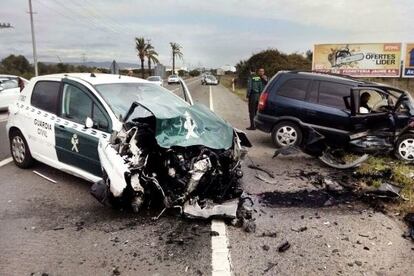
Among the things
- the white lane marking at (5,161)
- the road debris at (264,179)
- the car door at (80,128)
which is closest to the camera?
the car door at (80,128)

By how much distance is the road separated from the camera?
3748 mm

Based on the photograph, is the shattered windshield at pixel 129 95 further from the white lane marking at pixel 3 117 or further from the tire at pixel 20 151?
the white lane marking at pixel 3 117

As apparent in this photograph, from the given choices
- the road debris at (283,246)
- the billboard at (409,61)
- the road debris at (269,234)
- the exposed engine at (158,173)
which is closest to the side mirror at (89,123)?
the exposed engine at (158,173)

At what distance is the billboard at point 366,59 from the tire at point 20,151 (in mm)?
28848

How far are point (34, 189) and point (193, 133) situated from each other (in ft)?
Result: 8.48

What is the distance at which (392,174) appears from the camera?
6.62m

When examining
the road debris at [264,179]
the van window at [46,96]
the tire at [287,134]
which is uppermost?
the van window at [46,96]

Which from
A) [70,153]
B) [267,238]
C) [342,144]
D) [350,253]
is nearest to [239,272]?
[267,238]

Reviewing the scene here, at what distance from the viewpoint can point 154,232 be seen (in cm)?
450

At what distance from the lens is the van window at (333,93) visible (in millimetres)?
8758

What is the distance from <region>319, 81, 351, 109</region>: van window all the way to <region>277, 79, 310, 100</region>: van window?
36 centimetres

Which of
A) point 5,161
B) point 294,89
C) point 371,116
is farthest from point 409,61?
point 5,161

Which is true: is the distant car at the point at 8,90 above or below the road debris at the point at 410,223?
above

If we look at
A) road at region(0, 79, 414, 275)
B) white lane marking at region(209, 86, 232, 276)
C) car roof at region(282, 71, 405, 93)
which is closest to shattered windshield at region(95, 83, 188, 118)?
road at region(0, 79, 414, 275)
